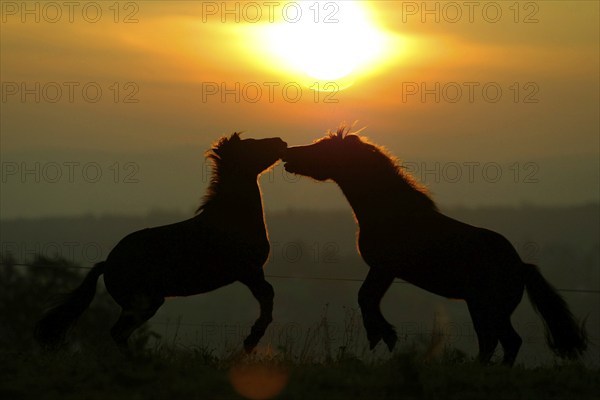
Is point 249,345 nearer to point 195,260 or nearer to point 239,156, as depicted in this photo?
point 195,260

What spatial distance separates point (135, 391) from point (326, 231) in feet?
148

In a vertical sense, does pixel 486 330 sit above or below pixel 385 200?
below

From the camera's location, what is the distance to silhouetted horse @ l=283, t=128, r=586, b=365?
10836 millimetres

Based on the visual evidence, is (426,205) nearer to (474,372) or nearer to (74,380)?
(474,372)

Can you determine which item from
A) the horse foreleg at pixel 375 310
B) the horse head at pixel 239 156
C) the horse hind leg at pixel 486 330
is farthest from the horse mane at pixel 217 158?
the horse hind leg at pixel 486 330

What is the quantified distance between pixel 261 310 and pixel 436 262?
199 centimetres

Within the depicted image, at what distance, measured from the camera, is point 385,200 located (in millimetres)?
11414

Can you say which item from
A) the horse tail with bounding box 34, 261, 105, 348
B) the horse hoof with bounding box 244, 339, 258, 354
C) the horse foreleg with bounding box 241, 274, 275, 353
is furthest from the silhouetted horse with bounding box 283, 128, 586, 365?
the horse tail with bounding box 34, 261, 105, 348

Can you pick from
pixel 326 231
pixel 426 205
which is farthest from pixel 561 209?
pixel 426 205

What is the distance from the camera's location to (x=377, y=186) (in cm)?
1152

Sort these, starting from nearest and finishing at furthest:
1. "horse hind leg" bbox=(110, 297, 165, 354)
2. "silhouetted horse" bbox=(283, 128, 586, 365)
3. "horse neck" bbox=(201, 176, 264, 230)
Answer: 1. "horse hind leg" bbox=(110, 297, 165, 354)
2. "silhouetted horse" bbox=(283, 128, 586, 365)
3. "horse neck" bbox=(201, 176, 264, 230)

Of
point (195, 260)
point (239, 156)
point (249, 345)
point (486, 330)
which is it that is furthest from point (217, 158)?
point (486, 330)

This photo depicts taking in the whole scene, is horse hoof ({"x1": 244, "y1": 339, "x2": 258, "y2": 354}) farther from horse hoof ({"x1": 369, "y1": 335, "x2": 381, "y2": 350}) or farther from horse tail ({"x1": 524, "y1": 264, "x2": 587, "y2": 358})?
horse tail ({"x1": 524, "y1": 264, "x2": 587, "y2": 358})

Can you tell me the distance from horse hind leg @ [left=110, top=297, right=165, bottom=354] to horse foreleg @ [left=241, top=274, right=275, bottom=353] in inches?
39.7
